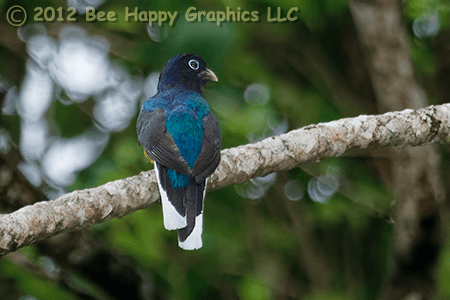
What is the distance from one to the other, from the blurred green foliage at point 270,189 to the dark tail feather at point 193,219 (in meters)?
1.28

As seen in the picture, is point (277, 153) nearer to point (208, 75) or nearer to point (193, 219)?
point (193, 219)

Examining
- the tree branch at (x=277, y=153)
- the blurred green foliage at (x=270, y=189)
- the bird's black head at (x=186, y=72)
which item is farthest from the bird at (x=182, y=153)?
the blurred green foliage at (x=270, y=189)

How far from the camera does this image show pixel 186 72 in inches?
166

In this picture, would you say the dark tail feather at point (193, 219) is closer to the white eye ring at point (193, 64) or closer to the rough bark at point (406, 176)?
the white eye ring at point (193, 64)

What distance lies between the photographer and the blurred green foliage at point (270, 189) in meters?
4.41

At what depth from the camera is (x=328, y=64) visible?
631cm

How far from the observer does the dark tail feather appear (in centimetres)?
299

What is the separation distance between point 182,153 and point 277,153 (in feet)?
2.01

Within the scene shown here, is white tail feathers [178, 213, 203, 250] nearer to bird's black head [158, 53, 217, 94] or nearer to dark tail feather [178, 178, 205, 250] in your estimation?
dark tail feather [178, 178, 205, 250]

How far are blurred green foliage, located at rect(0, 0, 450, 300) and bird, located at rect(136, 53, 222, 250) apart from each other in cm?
74

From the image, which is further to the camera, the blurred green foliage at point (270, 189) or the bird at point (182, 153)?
the blurred green foliage at point (270, 189)

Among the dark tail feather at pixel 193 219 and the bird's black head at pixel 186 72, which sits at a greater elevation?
the bird's black head at pixel 186 72

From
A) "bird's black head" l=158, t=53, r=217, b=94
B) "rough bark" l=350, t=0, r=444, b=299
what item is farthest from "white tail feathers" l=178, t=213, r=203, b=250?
"rough bark" l=350, t=0, r=444, b=299

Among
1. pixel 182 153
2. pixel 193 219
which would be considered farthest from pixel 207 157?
pixel 193 219
